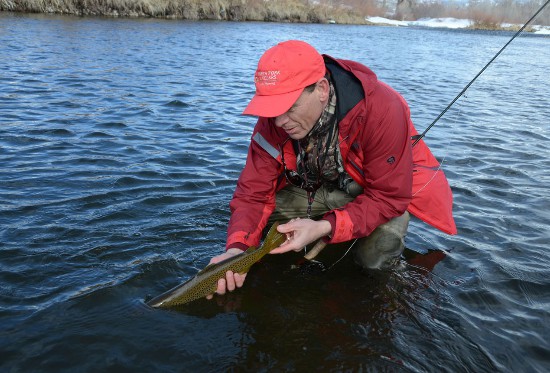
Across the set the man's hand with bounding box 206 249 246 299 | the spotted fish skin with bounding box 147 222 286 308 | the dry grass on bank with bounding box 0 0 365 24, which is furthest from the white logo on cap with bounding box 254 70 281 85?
the dry grass on bank with bounding box 0 0 365 24

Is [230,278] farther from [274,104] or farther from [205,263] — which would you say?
[274,104]

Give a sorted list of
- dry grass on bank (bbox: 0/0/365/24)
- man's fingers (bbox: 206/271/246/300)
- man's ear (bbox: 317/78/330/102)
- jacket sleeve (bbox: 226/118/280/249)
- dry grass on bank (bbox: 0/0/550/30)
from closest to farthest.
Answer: man's ear (bbox: 317/78/330/102), man's fingers (bbox: 206/271/246/300), jacket sleeve (bbox: 226/118/280/249), dry grass on bank (bbox: 0/0/365/24), dry grass on bank (bbox: 0/0/550/30)

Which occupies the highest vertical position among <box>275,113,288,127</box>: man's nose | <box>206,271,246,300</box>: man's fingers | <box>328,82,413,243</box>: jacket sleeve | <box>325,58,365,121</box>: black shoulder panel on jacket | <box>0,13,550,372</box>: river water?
<box>325,58,365,121</box>: black shoulder panel on jacket

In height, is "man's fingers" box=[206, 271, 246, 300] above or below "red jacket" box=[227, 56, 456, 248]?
below

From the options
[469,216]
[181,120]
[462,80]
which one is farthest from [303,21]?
[469,216]

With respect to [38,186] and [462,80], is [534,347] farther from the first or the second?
[462,80]

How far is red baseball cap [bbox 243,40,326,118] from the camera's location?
2854 mm

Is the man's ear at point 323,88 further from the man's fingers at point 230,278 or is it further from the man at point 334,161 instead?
the man's fingers at point 230,278

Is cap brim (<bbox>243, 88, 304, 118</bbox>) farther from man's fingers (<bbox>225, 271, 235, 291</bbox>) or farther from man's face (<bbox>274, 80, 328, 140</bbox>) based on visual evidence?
man's fingers (<bbox>225, 271, 235, 291</bbox>)

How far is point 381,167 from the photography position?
3.43 meters

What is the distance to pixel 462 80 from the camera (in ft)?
55.2

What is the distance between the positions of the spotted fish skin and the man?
2.2 inches

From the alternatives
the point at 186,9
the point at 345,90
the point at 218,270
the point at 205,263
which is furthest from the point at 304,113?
the point at 186,9

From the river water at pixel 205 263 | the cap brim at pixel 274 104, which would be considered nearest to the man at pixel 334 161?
the cap brim at pixel 274 104
